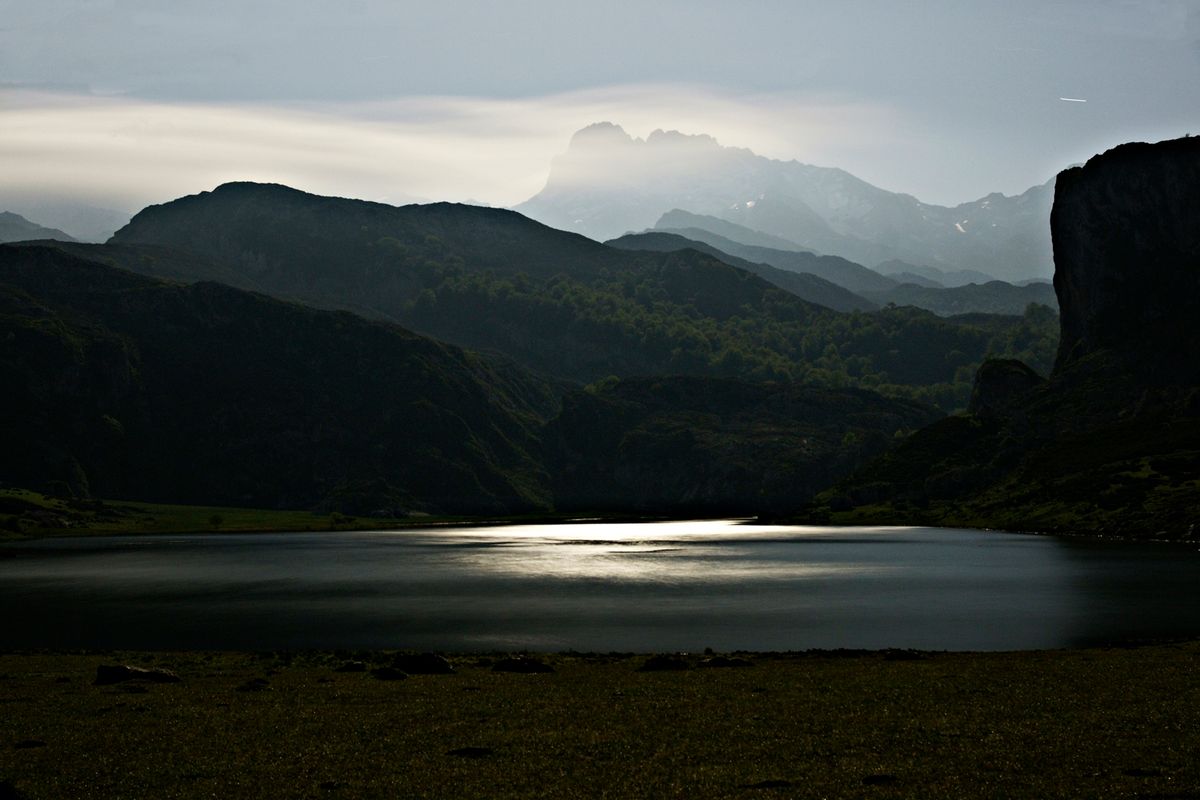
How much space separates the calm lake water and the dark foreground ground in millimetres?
27605

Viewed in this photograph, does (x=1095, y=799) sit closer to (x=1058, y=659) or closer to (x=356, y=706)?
(x=356, y=706)

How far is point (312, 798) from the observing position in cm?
3278

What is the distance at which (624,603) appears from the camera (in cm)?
12400

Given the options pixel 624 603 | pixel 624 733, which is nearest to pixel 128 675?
pixel 624 733

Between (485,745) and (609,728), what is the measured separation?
5.47 metres

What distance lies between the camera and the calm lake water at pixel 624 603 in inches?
3583

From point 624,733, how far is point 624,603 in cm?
8278

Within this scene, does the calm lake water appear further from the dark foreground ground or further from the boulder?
the dark foreground ground

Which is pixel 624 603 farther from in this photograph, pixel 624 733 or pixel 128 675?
pixel 624 733

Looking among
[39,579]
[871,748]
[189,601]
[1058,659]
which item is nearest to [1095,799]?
[871,748]

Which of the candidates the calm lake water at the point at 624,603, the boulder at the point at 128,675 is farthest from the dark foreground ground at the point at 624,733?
the calm lake water at the point at 624,603

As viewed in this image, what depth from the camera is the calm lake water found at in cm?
9100

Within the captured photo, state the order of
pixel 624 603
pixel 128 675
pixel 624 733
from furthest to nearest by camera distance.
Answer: pixel 624 603
pixel 128 675
pixel 624 733

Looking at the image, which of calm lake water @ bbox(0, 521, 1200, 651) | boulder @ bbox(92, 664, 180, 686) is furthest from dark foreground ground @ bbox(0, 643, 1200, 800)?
calm lake water @ bbox(0, 521, 1200, 651)
